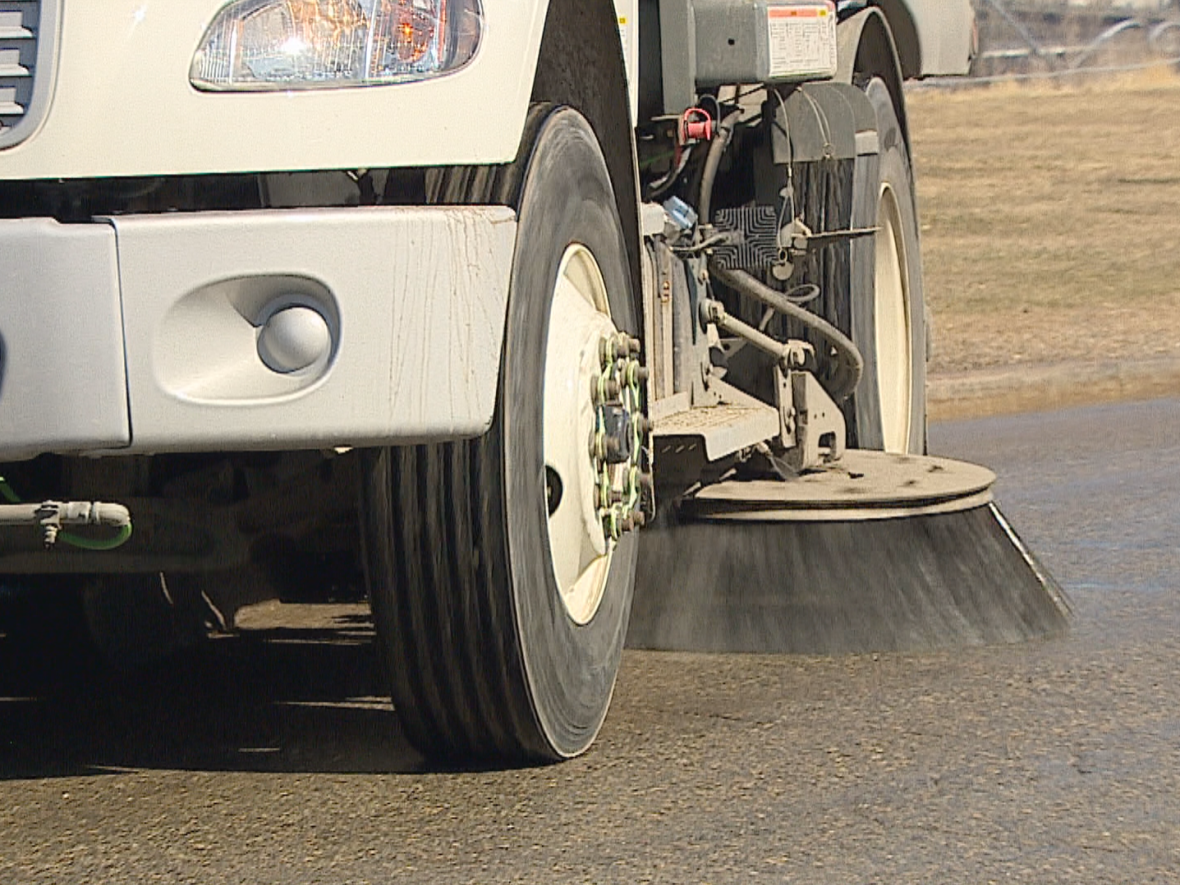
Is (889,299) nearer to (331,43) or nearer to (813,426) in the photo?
(813,426)

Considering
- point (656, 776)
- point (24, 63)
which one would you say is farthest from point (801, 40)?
point (24, 63)

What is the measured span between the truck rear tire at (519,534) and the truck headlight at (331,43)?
317 millimetres

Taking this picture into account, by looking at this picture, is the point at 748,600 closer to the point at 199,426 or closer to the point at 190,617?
the point at 190,617

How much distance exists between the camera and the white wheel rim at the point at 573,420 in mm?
3703

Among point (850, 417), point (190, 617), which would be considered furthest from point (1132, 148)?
point (190, 617)

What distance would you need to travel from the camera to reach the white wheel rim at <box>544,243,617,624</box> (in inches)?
146

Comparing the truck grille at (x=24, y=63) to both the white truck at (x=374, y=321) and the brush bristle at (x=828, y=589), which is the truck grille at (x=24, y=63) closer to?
the white truck at (x=374, y=321)

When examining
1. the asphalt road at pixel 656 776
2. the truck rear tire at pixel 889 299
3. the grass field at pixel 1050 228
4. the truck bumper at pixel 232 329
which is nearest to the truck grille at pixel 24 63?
the truck bumper at pixel 232 329

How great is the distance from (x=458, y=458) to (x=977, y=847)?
0.85 metres

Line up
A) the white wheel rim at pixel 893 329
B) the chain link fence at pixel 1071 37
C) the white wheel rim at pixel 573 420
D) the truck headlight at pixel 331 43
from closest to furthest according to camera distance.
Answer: the truck headlight at pixel 331 43, the white wheel rim at pixel 573 420, the white wheel rim at pixel 893 329, the chain link fence at pixel 1071 37

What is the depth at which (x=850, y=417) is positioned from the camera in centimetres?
591

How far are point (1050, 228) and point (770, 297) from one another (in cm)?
1006

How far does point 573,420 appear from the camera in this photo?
3750mm

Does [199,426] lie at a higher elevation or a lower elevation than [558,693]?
higher
